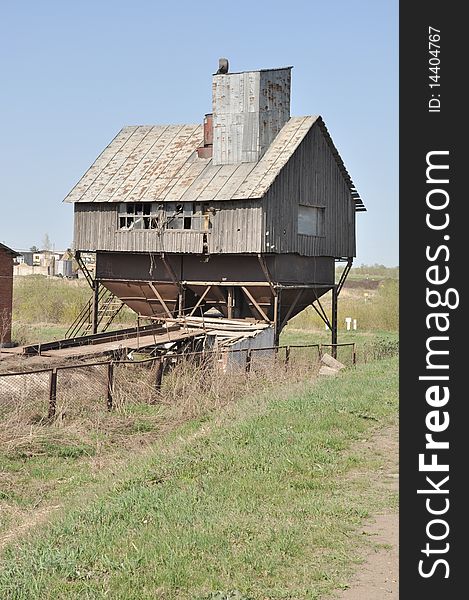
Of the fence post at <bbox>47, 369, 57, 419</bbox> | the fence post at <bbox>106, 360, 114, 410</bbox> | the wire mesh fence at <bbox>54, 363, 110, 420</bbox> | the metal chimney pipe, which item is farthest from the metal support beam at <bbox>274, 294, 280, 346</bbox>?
the fence post at <bbox>47, 369, 57, 419</bbox>

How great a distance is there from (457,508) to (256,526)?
3.89 meters

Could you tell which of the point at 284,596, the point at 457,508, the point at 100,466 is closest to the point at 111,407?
the point at 100,466

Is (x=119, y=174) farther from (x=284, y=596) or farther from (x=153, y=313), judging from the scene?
(x=284, y=596)

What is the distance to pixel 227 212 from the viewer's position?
2972 cm

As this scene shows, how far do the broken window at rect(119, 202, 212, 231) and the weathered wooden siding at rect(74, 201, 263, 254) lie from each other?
10.2 inches

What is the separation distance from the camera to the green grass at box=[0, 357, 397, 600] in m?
7.80

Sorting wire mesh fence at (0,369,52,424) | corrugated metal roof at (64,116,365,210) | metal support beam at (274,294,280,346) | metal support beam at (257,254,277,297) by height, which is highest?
corrugated metal roof at (64,116,365,210)

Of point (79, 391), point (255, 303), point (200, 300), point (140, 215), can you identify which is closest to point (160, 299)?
point (200, 300)

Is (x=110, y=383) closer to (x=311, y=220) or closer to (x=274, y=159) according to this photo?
(x=274, y=159)

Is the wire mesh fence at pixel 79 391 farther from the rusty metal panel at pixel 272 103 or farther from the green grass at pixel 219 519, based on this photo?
the rusty metal panel at pixel 272 103

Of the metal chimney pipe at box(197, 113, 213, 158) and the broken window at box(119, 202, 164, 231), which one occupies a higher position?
the metal chimney pipe at box(197, 113, 213, 158)

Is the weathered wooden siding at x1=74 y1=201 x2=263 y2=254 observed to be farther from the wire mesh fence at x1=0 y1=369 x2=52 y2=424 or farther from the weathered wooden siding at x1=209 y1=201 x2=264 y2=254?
the wire mesh fence at x1=0 y1=369 x2=52 y2=424

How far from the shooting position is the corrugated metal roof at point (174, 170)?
98.6 ft

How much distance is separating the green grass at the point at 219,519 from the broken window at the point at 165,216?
52.3 ft
